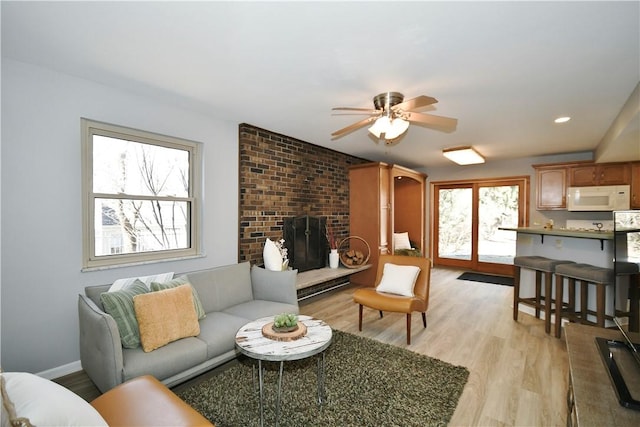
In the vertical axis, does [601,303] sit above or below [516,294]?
above

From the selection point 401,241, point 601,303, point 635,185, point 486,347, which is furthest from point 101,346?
point 635,185

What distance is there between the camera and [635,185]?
14.7 ft

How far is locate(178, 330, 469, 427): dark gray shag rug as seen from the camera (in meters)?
1.89

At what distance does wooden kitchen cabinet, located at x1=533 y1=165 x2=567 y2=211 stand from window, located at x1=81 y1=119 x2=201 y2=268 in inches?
233

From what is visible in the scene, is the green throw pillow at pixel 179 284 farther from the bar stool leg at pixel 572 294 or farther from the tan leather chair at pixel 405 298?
the bar stool leg at pixel 572 294

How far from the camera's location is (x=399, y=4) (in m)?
1.55

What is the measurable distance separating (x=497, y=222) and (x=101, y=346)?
6.91m

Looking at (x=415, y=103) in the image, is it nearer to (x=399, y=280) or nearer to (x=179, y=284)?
(x=399, y=280)

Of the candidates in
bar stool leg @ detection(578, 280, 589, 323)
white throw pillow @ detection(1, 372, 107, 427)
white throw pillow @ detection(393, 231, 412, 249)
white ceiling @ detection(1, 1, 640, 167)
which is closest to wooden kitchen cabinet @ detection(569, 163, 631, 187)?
white ceiling @ detection(1, 1, 640, 167)

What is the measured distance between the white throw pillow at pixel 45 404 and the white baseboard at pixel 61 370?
5.80 ft

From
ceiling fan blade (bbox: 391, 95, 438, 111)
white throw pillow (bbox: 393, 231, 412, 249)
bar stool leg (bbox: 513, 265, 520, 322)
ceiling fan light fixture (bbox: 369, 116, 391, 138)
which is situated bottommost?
bar stool leg (bbox: 513, 265, 520, 322)

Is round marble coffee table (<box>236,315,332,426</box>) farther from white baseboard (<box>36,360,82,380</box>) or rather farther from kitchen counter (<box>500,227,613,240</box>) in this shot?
kitchen counter (<box>500,227,613,240</box>)

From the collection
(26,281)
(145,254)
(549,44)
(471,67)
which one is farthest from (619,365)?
(26,281)

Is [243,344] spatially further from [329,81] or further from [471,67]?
[471,67]
